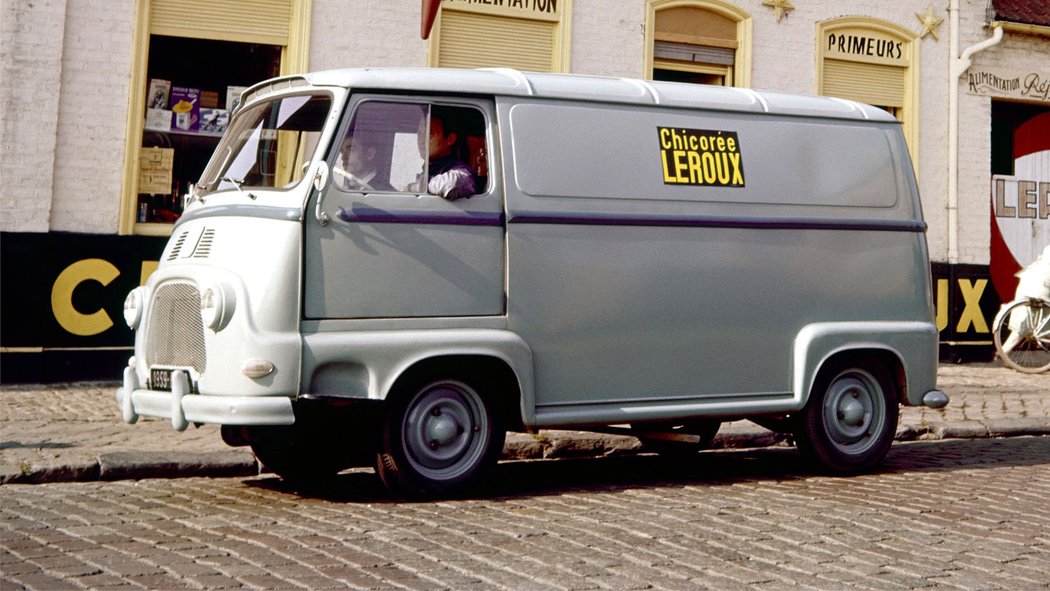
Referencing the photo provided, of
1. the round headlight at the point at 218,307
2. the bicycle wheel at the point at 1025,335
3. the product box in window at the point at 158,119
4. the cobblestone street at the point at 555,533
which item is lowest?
the cobblestone street at the point at 555,533

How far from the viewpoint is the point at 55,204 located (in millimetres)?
12570

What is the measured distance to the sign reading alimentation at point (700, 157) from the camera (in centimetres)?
811

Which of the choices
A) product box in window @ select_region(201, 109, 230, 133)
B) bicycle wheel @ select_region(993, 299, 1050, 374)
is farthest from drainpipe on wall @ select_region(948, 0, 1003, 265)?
product box in window @ select_region(201, 109, 230, 133)

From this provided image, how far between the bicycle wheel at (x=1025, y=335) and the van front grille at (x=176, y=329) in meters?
11.5

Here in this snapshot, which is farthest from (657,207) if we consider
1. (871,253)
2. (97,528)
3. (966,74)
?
(966,74)

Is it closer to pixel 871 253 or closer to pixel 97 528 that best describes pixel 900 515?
pixel 871 253

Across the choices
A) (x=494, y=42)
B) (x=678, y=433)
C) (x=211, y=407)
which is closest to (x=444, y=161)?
(x=211, y=407)

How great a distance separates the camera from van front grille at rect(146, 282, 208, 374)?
7.14m

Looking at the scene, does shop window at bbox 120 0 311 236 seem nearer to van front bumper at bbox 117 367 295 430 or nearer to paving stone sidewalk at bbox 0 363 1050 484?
paving stone sidewalk at bbox 0 363 1050 484

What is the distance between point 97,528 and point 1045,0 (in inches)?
613

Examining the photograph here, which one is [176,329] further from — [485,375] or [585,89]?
[585,89]

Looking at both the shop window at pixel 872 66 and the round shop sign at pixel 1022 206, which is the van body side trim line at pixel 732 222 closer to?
the shop window at pixel 872 66

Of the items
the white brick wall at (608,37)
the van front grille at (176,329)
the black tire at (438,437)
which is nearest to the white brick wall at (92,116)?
the white brick wall at (608,37)

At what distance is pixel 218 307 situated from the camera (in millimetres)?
6918
